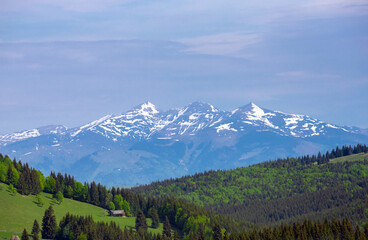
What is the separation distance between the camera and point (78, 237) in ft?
653

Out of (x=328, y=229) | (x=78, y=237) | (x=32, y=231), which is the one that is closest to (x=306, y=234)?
(x=328, y=229)

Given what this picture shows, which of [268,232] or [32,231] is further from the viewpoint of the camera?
[32,231]

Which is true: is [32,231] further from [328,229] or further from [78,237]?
[328,229]

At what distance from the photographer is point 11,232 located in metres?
196

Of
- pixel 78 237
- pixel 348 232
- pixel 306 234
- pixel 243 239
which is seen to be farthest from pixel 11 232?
pixel 348 232

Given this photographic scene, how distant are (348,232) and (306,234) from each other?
1283 cm

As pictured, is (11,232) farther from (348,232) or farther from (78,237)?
(348,232)

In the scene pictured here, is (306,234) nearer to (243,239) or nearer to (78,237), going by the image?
(243,239)

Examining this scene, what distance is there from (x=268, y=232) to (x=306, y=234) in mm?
11479

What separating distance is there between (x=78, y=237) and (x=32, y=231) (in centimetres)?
1569

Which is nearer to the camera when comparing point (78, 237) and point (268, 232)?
point (268, 232)

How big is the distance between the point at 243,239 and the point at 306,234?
18943 mm

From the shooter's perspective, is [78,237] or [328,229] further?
[78,237]

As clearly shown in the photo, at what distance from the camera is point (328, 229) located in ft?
600
